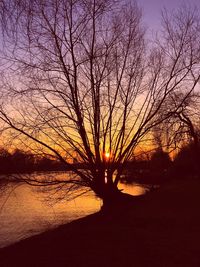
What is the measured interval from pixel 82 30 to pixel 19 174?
541 centimetres

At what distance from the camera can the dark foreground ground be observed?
8242 mm

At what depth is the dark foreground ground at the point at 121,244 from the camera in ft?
27.0

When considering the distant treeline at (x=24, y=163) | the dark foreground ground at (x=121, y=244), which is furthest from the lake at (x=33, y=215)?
the dark foreground ground at (x=121, y=244)

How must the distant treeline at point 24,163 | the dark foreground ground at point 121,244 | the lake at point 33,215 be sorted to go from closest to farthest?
1. the dark foreground ground at point 121,244
2. the distant treeline at point 24,163
3. the lake at point 33,215

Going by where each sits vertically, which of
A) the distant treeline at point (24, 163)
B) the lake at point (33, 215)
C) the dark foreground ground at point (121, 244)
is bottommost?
the dark foreground ground at point (121, 244)

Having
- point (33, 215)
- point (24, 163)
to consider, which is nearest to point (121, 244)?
point (24, 163)

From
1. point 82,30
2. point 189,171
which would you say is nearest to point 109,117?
point 82,30

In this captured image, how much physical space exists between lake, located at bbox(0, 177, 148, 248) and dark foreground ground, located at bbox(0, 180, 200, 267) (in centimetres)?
384

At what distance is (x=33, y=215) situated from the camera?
2295 cm

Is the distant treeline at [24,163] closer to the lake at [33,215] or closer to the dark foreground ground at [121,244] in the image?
the lake at [33,215]

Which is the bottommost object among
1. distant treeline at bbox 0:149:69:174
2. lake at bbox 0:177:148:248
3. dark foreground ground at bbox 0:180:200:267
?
dark foreground ground at bbox 0:180:200:267

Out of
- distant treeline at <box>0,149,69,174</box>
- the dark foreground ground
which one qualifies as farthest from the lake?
the dark foreground ground

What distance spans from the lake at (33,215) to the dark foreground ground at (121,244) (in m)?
3.84

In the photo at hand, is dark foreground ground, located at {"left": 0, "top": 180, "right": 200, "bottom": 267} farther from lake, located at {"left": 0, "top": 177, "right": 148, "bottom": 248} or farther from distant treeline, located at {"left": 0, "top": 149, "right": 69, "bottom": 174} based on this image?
lake, located at {"left": 0, "top": 177, "right": 148, "bottom": 248}
